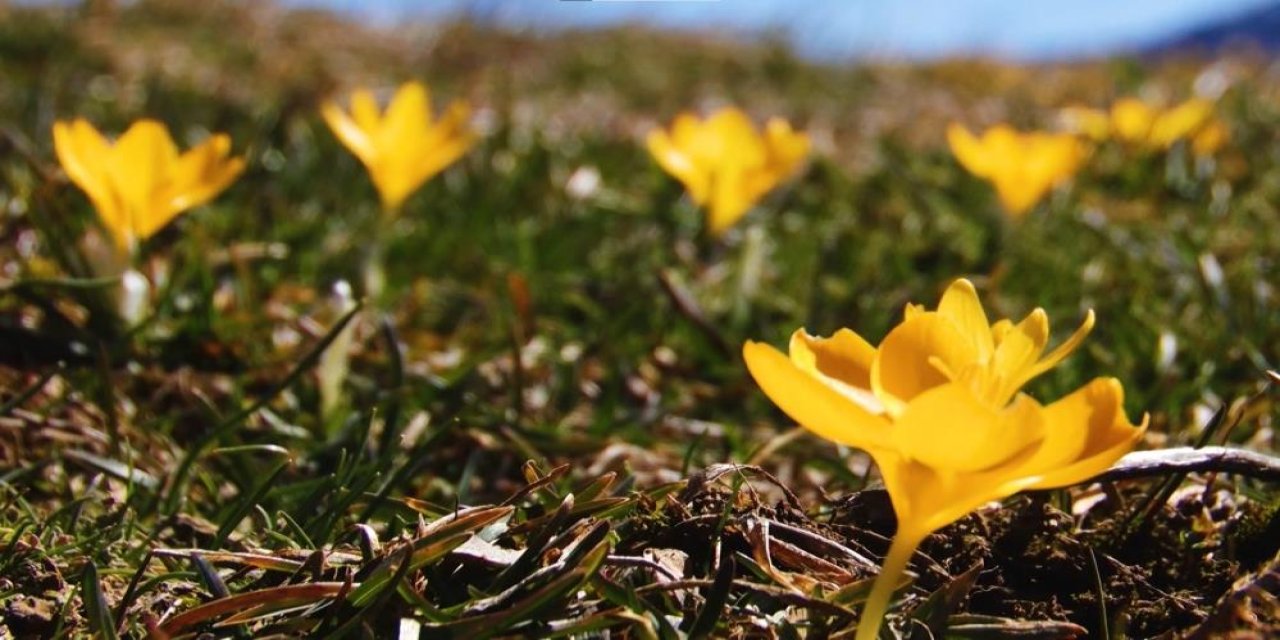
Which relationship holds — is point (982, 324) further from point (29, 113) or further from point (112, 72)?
point (112, 72)

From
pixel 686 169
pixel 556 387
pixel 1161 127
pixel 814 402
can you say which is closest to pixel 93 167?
pixel 556 387

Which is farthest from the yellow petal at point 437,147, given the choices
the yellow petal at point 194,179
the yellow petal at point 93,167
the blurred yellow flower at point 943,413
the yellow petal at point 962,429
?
the yellow petal at point 962,429

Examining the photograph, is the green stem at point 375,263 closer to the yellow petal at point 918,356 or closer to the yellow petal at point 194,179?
the yellow petal at point 194,179

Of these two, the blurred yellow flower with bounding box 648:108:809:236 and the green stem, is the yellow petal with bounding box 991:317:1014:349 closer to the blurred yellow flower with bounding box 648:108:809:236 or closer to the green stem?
the green stem

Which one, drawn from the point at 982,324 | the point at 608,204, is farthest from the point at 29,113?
the point at 982,324

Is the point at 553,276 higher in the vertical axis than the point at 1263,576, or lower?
lower

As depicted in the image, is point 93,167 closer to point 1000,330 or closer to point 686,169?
point 686,169
